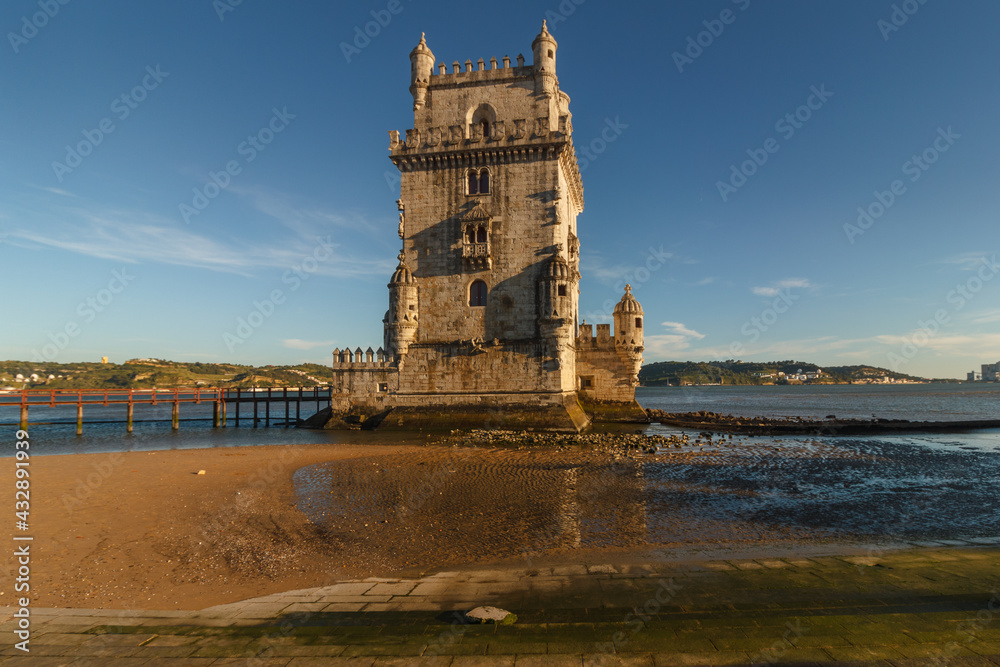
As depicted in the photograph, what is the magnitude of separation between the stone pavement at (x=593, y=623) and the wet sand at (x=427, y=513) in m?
1.59

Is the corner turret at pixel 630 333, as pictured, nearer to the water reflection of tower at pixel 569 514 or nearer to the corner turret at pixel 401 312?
the corner turret at pixel 401 312

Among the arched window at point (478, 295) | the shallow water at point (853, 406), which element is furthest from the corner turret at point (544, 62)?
the shallow water at point (853, 406)

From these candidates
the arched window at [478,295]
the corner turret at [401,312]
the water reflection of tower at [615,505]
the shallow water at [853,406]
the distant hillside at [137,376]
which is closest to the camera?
the water reflection of tower at [615,505]

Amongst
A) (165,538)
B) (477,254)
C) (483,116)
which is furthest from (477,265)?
(165,538)

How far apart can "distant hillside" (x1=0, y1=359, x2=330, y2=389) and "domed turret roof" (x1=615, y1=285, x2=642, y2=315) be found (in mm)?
70310

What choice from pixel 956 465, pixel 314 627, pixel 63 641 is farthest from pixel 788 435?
pixel 63 641

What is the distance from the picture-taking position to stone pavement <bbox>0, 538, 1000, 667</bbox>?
17.0 feet

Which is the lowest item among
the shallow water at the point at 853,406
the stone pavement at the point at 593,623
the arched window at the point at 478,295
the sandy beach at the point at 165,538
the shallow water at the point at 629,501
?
the shallow water at the point at 853,406

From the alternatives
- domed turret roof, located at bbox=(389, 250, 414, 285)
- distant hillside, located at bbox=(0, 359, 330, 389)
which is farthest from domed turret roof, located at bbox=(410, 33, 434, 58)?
distant hillside, located at bbox=(0, 359, 330, 389)

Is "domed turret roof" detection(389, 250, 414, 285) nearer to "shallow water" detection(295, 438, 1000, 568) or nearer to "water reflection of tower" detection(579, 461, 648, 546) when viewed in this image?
"shallow water" detection(295, 438, 1000, 568)

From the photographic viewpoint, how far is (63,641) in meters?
5.80

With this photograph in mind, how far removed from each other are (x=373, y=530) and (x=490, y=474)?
289 inches

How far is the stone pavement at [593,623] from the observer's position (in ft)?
17.0

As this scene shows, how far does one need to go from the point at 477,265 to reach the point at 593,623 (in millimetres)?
27880
